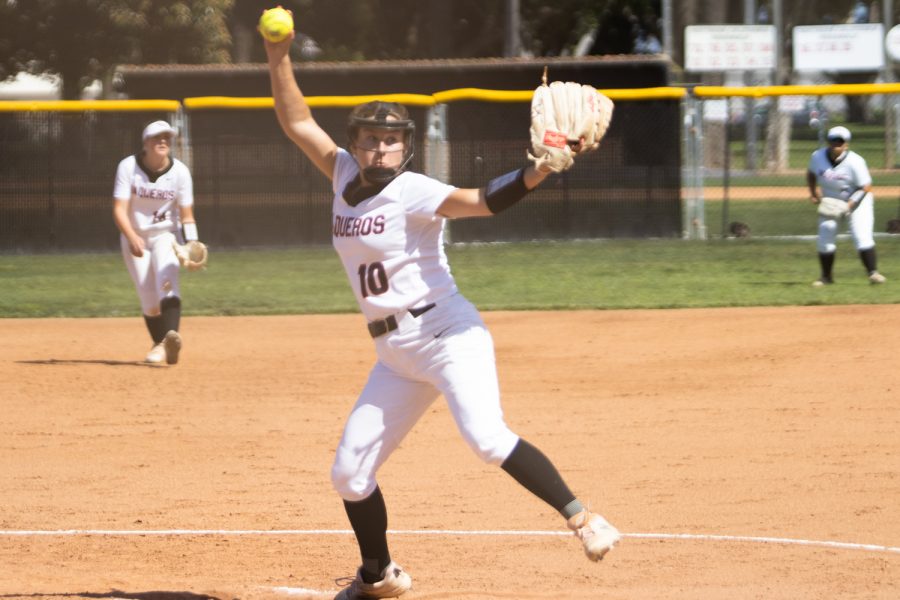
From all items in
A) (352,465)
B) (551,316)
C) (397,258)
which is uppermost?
(397,258)

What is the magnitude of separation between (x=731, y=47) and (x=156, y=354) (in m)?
17.8

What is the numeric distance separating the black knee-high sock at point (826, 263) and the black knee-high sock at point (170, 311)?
774 centimetres

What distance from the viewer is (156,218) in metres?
11.5

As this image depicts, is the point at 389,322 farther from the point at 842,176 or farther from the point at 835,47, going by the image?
the point at 835,47

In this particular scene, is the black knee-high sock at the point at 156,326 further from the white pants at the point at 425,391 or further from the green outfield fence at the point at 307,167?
the green outfield fence at the point at 307,167

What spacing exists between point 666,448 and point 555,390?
6.83ft

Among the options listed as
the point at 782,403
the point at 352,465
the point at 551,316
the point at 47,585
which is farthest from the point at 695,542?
the point at 551,316

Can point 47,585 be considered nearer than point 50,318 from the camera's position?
Yes

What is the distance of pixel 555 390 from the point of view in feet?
35.1

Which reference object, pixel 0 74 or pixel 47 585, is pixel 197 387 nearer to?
pixel 47 585

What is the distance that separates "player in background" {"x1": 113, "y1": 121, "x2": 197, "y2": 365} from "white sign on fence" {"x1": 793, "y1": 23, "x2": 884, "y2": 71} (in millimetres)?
21111

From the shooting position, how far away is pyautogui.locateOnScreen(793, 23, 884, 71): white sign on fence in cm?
2989

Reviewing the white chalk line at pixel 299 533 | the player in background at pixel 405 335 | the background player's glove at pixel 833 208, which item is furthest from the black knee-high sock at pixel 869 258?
the player in background at pixel 405 335

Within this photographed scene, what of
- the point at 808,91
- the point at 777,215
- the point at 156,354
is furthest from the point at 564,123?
the point at 777,215
